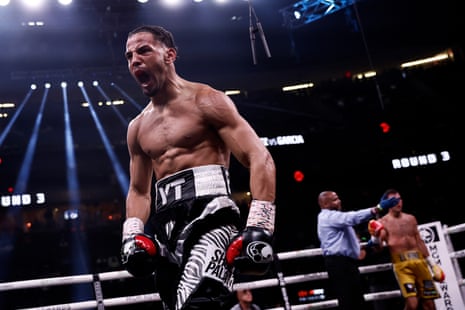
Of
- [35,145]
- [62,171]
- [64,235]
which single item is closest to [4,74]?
[35,145]

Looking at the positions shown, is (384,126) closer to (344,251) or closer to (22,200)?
(22,200)

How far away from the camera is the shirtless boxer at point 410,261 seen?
5.06 metres

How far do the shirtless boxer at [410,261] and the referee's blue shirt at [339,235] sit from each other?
437 mm

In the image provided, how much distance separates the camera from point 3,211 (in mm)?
10562

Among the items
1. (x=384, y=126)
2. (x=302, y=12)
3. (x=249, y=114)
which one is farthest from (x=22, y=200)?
(x=384, y=126)

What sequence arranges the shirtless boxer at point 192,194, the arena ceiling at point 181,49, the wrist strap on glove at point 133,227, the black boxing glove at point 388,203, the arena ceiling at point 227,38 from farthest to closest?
the arena ceiling at point 181,49 → the arena ceiling at point 227,38 → the black boxing glove at point 388,203 → the wrist strap on glove at point 133,227 → the shirtless boxer at point 192,194

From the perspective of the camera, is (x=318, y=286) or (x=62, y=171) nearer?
(x=318, y=286)

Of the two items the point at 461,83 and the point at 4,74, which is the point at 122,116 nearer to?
the point at 4,74

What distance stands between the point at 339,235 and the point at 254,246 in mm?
3246

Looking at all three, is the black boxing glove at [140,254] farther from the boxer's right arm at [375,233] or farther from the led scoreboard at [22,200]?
the led scoreboard at [22,200]

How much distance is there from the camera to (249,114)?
11883mm

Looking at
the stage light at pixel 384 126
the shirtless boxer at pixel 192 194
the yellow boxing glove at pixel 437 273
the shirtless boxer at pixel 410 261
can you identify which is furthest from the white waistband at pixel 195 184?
the stage light at pixel 384 126

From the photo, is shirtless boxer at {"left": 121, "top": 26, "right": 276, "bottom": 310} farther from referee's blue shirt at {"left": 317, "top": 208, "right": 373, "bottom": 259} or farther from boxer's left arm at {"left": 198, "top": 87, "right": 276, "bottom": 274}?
referee's blue shirt at {"left": 317, "top": 208, "right": 373, "bottom": 259}

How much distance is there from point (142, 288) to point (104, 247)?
1915 mm
